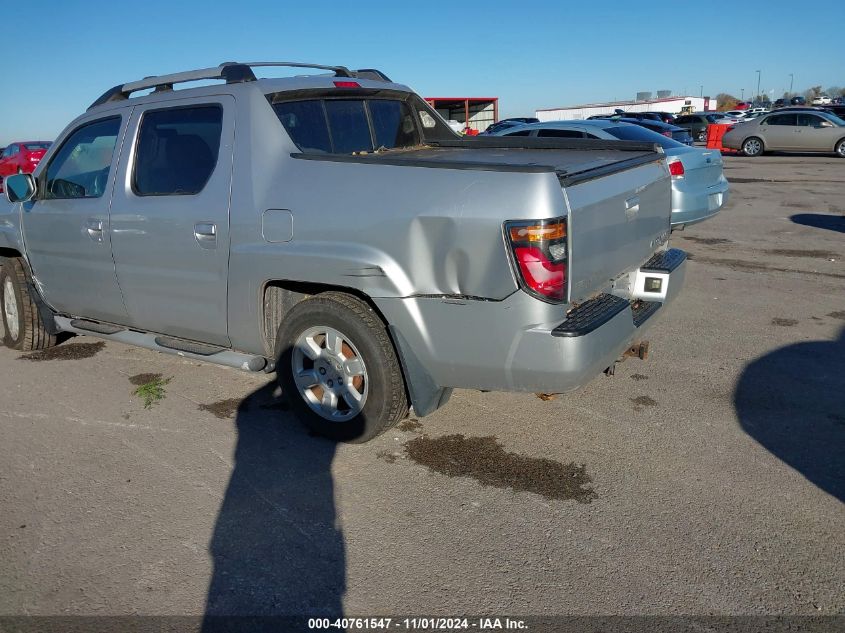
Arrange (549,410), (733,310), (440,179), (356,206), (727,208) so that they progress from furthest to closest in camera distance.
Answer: (727,208) → (733,310) → (549,410) → (356,206) → (440,179)

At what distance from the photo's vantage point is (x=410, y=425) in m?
4.48

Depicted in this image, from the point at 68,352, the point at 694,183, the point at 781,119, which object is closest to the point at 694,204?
the point at 694,183

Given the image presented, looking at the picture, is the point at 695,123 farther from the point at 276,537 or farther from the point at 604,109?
the point at 276,537

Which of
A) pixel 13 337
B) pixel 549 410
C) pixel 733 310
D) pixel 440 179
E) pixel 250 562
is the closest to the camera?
pixel 250 562

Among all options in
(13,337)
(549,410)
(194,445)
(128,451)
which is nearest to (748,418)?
(549,410)

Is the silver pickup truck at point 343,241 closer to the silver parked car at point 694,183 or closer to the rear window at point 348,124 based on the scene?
the rear window at point 348,124

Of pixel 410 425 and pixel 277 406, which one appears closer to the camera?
pixel 410 425

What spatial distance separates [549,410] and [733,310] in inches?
120

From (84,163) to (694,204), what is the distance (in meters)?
6.80

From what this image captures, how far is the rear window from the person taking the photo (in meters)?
4.32

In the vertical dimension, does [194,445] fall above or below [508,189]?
below

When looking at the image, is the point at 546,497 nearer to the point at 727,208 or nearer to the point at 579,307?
the point at 579,307

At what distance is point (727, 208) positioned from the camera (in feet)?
46.1

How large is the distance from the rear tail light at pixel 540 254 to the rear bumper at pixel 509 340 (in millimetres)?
70
